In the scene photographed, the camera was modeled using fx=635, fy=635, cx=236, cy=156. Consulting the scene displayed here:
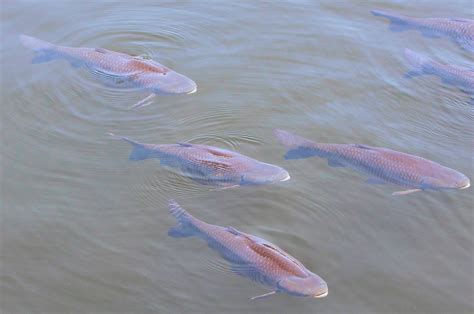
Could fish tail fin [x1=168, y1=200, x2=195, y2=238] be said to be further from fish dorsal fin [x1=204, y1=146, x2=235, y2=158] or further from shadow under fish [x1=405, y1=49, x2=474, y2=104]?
shadow under fish [x1=405, y1=49, x2=474, y2=104]

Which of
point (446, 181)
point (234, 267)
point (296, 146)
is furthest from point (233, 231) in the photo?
point (446, 181)

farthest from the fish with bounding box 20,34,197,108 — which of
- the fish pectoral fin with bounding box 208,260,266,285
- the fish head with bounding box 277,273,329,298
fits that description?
the fish head with bounding box 277,273,329,298

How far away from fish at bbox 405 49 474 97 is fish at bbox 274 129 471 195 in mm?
2151

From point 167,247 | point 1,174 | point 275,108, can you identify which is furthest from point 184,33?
→ point 167,247

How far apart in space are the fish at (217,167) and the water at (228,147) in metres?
0.15

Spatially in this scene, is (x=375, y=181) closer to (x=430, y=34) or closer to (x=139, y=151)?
(x=139, y=151)

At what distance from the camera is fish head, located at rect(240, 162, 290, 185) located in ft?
19.4

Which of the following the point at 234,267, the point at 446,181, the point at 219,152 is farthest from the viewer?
the point at 219,152

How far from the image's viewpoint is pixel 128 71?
7.69 metres

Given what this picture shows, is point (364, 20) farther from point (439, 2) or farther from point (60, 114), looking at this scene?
point (60, 114)

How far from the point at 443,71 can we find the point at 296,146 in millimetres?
2657

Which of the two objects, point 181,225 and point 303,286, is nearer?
point 303,286

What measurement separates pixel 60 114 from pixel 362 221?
3.73m

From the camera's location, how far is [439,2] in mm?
10438
